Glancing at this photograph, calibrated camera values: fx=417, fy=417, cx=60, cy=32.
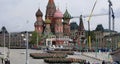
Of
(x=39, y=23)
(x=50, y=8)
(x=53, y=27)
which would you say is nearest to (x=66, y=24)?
(x=53, y=27)

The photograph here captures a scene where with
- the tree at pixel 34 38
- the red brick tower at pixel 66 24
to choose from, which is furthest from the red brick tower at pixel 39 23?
the red brick tower at pixel 66 24

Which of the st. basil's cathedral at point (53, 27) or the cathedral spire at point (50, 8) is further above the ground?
the cathedral spire at point (50, 8)

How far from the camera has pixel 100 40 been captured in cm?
17675

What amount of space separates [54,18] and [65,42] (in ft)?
39.0

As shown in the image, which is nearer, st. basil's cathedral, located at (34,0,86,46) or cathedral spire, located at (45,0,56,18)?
st. basil's cathedral, located at (34,0,86,46)

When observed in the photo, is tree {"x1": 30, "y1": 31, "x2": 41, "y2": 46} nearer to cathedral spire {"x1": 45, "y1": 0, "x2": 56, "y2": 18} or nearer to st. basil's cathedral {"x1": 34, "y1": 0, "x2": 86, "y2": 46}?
st. basil's cathedral {"x1": 34, "y1": 0, "x2": 86, "y2": 46}

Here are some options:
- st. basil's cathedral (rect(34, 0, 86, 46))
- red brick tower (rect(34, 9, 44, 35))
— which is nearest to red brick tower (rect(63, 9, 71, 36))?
st. basil's cathedral (rect(34, 0, 86, 46))

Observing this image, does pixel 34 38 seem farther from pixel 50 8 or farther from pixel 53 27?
pixel 50 8

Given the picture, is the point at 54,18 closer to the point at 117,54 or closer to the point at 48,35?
the point at 48,35

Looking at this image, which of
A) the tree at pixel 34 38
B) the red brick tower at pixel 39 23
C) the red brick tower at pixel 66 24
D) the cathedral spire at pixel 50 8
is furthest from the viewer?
the red brick tower at pixel 66 24

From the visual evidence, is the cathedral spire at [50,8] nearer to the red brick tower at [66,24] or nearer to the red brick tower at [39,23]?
the red brick tower at [39,23]

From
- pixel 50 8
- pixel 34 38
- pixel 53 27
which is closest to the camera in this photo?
pixel 34 38

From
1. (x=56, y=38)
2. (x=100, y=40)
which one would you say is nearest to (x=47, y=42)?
(x=56, y=38)

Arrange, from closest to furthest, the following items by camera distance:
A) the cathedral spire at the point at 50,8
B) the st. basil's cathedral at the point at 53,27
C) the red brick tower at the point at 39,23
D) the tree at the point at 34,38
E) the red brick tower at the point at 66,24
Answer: the st. basil's cathedral at the point at 53,27, the tree at the point at 34,38, the cathedral spire at the point at 50,8, the red brick tower at the point at 39,23, the red brick tower at the point at 66,24
